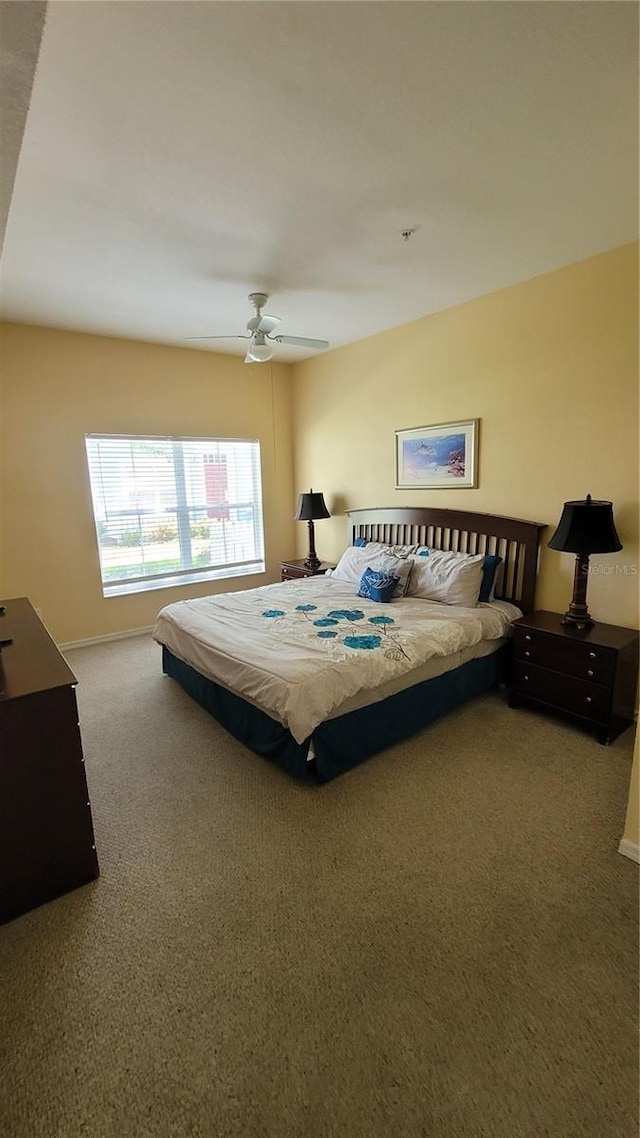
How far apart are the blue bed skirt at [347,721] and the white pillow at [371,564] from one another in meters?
0.88

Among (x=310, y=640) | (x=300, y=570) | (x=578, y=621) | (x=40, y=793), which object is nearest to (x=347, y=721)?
(x=310, y=640)

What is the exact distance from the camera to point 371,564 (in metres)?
3.89

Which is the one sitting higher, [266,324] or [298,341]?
[266,324]

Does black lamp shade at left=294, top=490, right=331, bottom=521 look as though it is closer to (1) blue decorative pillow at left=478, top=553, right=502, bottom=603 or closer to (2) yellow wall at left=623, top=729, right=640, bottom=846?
(1) blue decorative pillow at left=478, top=553, right=502, bottom=603

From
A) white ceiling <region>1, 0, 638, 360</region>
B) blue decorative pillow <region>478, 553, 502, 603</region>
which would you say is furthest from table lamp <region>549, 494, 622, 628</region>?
white ceiling <region>1, 0, 638, 360</region>

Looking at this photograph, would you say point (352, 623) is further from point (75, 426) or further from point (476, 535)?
point (75, 426)

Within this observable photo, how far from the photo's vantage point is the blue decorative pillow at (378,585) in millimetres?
3480

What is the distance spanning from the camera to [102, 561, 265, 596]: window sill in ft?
14.9

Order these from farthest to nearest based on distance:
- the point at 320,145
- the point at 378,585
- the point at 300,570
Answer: the point at 300,570 < the point at 378,585 < the point at 320,145

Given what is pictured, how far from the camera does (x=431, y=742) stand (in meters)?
2.67

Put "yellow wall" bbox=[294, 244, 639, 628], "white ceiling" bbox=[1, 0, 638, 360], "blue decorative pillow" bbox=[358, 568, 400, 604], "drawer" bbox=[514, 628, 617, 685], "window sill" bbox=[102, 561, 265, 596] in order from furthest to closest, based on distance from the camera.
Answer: "window sill" bbox=[102, 561, 265, 596], "blue decorative pillow" bbox=[358, 568, 400, 604], "yellow wall" bbox=[294, 244, 639, 628], "drawer" bbox=[514, 628, 617, 685], "white ceiling" bbox=[1, 0, 638, 360]

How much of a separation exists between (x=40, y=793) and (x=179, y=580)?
11.1ft

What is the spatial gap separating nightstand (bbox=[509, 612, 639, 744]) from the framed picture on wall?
1353 mm

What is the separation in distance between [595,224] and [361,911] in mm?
3447
